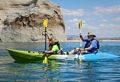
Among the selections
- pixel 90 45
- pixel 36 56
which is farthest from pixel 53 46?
pixel 90 45

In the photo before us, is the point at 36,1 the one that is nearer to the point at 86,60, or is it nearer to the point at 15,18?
the point at 15,18

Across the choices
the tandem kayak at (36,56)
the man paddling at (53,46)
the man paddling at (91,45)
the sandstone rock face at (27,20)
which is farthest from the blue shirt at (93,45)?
the sandstone rock face at (27,20)

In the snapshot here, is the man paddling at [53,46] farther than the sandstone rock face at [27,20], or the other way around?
the sandstone rock face at [27,20]

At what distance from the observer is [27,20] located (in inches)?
4326

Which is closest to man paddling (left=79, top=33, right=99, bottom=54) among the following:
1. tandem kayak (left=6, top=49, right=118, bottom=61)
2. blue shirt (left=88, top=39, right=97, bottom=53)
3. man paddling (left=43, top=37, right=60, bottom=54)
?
blue shirt (left=88, top=39, right=97, bottom=53)

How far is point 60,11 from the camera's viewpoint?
12538 centimetres

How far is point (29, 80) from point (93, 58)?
9.78 meters

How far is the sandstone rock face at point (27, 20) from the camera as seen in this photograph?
104500 mm

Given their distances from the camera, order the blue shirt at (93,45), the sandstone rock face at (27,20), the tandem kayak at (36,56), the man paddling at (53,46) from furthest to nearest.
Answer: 1. the sandstone rock face at (27,20)
2. the blue shirt at (93,45)
3. the tandem kayak at (36,56)
4. the man paddling at (53,46)

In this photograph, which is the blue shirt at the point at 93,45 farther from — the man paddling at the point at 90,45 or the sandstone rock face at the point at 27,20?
the sandstone rock face at the point at 27,20

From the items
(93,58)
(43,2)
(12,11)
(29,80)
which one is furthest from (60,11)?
(29,80)

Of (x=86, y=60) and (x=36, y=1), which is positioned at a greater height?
(x=36, y=1)

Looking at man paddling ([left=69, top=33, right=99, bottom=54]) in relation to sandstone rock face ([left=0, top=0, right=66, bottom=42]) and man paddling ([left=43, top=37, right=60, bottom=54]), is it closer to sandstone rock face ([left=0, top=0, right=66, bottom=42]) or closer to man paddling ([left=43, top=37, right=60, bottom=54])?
man paddling ([left=43, top=37, right=60, bottom=54])

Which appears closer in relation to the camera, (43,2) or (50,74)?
(50,74)
